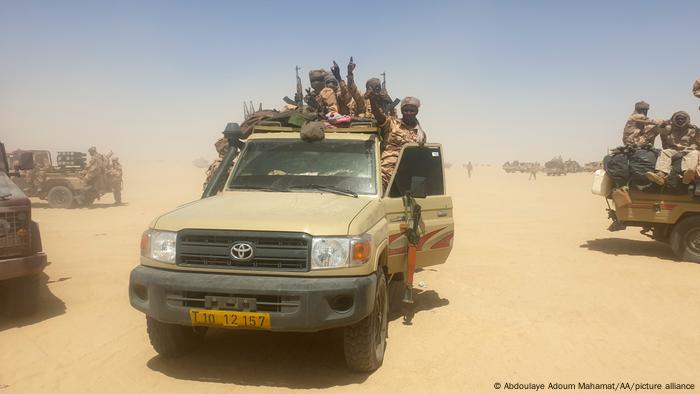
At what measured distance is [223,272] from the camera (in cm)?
390

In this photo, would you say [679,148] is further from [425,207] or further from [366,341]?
[366,341]

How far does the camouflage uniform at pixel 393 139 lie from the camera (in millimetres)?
6191

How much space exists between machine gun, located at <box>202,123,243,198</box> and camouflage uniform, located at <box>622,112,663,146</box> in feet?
27.8

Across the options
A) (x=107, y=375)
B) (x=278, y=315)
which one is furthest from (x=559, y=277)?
(x=107, y=375)

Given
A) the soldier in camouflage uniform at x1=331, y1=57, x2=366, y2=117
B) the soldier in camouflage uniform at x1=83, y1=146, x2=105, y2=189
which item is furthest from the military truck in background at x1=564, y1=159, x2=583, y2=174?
the soldier in camouflage uniform at x1=331, y1=57, x2=366, y2=117

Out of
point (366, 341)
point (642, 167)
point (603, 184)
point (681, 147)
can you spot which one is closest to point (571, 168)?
point (681, 147)

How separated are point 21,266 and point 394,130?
4.52 m

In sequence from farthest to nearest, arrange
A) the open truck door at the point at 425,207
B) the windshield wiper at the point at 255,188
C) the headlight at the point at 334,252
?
the open truck door at the point at 425,207 < the windshield wiper at the point at 255,188 < the headlight at the point at 334,252

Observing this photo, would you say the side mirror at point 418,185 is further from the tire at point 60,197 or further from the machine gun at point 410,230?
the tire at point 60,197

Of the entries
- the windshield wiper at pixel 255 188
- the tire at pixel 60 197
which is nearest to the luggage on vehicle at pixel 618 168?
the windshield wiper at pixel 255 188

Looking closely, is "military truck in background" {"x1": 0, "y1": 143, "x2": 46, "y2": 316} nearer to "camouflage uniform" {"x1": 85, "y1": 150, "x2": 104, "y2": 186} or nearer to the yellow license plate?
the yellow license plate

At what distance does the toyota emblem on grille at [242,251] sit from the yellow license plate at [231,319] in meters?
0.39

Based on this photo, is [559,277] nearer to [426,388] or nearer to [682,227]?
[682,227]

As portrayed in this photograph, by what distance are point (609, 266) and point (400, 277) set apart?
486 cm
